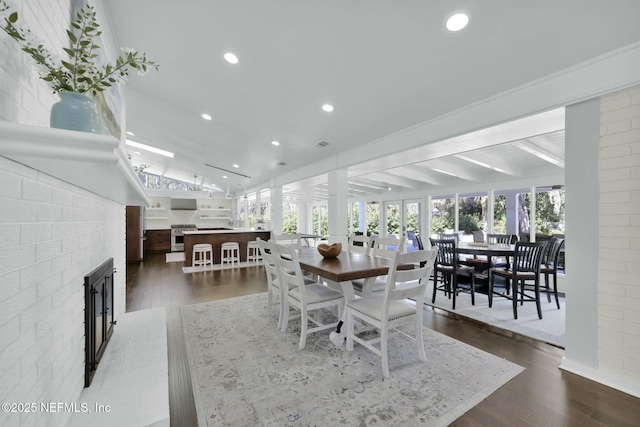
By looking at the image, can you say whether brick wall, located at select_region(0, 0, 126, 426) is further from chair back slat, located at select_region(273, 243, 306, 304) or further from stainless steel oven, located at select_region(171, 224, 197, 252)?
stainless steel oven, located at select_region(171, 224, 197, 252)

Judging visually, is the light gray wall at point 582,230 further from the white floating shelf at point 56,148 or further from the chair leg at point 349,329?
the white floating shelf at point 56,148

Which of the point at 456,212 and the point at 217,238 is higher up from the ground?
the point at 456,212

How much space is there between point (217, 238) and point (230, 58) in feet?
16.8

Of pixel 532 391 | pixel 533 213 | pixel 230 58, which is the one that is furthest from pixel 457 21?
pixel 533 213

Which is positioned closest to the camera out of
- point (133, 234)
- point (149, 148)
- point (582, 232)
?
point (582, 232)

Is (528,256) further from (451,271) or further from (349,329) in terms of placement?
(349,329)

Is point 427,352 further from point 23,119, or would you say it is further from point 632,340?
point 23,119

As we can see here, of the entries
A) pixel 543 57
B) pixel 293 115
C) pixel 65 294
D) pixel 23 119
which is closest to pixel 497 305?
pixel 543 57

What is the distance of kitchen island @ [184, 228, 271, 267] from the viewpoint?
21.6 feet

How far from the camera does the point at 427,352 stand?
7.77 feet

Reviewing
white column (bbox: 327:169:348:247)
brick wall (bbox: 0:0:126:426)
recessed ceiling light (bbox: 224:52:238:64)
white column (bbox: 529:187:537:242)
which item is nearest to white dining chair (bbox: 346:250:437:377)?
brick wall (bbox: 0:0:126:426)

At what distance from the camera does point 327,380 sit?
6.49 feet

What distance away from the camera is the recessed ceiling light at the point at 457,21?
190 centimetres

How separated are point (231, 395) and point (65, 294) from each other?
119 cm
